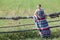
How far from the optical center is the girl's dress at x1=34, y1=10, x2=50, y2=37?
1262 centimetres

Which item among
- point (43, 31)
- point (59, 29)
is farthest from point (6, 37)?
point (59, 29)

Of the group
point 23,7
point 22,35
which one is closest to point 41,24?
point 22,35

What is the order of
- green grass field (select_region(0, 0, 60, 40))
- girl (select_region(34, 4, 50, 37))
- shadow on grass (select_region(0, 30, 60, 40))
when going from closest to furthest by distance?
shadow on grass (select_region(0, 30, 60, 40)), girl (select_region(34, 4, 50, 37)), green grass field (select_region(0, 0, 60, 40))

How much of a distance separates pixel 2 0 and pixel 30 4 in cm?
306

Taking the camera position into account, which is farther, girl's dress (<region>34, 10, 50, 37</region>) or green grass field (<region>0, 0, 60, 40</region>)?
green grass field (<region>0, 0, 60, 40</region>)

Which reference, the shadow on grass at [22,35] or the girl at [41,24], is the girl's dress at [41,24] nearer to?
the girl at [41,24]

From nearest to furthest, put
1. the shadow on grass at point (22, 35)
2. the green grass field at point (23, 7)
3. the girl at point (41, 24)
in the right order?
the shadow on grass at point (22, 35)
the girl at point (41, 24)
the green grass field at point (23, 7)

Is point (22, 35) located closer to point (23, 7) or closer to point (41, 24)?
point (41, 24)

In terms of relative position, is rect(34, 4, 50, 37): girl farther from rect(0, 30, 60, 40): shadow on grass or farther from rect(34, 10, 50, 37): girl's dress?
rect(0, 30, 60, 40): shadow on grass

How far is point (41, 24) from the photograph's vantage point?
500 inches

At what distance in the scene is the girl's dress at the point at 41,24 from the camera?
1262 centimetres

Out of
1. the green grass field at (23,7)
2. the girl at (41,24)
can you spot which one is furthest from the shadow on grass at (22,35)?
the green grass field at (23,7)

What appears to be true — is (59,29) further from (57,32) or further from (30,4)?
(30,4)

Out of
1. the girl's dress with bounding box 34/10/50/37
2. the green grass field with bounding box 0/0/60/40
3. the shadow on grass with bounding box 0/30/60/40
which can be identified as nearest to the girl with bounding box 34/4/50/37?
the girl's dress with bounding box 34/10/50/37
